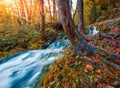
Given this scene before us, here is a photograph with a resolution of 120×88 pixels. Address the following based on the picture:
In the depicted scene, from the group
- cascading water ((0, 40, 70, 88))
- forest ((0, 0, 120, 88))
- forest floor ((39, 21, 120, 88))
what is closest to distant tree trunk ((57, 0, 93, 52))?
forest ((0, 0, 120, 88))

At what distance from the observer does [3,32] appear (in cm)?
A: 1184

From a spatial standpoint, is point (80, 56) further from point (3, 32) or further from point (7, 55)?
point (3, 32)

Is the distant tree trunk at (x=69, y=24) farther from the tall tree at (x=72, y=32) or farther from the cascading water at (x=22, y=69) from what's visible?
the cascading water at (x=22, y=69)

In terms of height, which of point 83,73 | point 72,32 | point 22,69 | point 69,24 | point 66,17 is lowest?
point 22,69

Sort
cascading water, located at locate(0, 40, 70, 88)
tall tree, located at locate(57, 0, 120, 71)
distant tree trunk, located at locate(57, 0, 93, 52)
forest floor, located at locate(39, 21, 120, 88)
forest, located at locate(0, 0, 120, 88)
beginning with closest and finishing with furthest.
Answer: forest floor, located at locate(39, 21, 120, 88), forest, located at locate(0, 0, 120, 88), tall tree, located at locate(57, 0, 120, 71), distant tree trunk, located at locate(57, 0, 93, 52), cascading water, located at locate(0, 40, 70, 88)

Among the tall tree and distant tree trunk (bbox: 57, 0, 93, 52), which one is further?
distant tree trunk (bbox: 57, 0, 93, 52)

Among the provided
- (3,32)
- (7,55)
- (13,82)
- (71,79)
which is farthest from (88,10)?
(71,79)

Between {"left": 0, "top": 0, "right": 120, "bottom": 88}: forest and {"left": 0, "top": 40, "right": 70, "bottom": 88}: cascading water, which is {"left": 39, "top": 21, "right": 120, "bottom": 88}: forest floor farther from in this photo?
{"left": 0, "top": 40, "right": 70, "bottom": 88}: cascading water

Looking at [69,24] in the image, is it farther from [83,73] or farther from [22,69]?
[22,69]

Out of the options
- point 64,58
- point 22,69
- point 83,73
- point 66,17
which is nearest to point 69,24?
point 66,17

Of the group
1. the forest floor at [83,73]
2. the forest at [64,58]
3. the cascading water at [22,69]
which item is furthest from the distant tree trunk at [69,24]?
the cascading water at [22,69]

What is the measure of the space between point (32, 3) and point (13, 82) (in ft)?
67.9

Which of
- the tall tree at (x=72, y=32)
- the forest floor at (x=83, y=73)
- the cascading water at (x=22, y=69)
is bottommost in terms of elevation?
the cascading water at (x=22, y=69)

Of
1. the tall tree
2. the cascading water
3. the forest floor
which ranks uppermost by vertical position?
the tall tree
